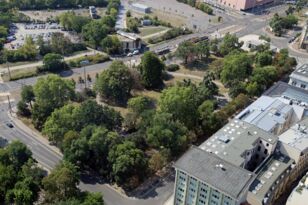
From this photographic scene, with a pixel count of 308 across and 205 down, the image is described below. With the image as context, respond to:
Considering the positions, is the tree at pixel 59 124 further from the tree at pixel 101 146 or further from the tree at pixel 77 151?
the tree at pixel 101 146

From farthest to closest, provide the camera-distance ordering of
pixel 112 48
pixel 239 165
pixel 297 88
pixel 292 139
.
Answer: pixel 112 48, pixel 297 88, pixel 292 139, pixel 239 165

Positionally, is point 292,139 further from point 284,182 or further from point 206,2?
point 206,2

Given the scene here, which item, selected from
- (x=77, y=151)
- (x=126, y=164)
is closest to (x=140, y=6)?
(x=77, y=151)

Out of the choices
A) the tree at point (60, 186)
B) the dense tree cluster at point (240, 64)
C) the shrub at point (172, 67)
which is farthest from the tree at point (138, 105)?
the shrub at point (172, 67)

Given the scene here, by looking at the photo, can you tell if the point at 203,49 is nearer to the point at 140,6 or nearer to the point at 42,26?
the point at 140,6

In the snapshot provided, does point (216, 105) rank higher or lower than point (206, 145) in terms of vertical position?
lower

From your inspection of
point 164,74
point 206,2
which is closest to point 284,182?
point 164,74
